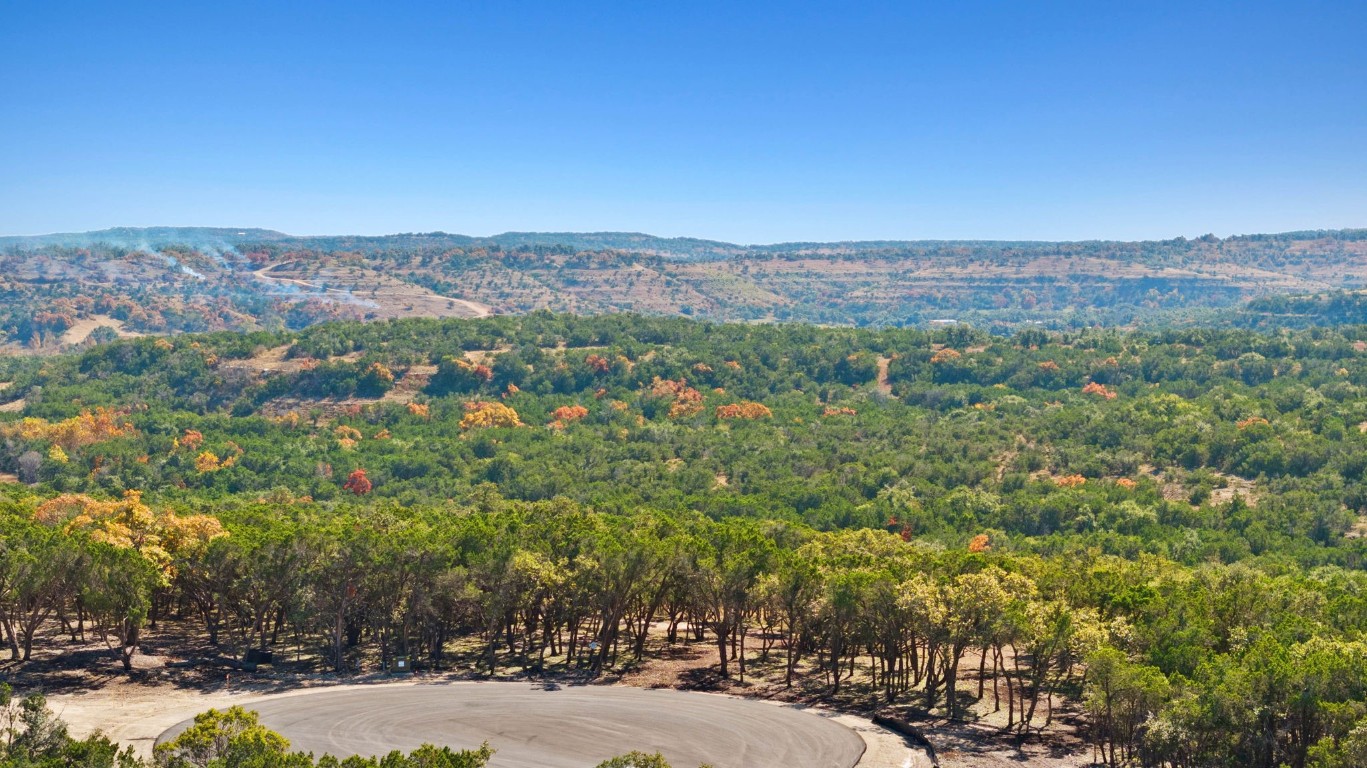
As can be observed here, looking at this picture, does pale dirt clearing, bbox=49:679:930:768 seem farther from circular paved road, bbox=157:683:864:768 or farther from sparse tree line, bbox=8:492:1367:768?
sparse tree line, bbox=8:492:1367:768

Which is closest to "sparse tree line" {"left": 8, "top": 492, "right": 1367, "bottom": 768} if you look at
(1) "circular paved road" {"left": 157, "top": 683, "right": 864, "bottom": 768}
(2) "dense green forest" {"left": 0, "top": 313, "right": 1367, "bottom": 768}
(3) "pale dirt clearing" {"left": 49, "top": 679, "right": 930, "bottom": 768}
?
(2) "dense green forest" {"left": 0, "top": 313, "right": 1367, "bottom": 768}

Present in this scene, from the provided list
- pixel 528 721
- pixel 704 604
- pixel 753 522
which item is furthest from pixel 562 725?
pixel 753 522

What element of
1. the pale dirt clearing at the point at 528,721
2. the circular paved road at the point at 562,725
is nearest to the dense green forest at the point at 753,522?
the pale dirt clearing at the point at 528,721

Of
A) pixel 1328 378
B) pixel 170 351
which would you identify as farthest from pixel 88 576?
pixel 1328 378

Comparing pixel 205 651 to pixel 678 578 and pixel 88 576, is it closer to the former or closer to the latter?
pixel 88 576

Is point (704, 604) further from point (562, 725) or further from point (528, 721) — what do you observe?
point (528, 721)
